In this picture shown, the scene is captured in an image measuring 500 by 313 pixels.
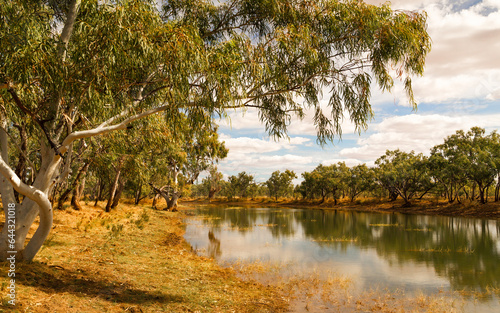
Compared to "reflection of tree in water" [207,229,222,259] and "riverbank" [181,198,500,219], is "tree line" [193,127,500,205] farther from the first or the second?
"reflection of tree in water" [207,229,222,259]

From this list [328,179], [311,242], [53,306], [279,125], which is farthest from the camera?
[328,179]

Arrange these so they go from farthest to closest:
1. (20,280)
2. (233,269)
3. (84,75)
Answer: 1. (233,269)
2. (84,75)
3. (20,280)

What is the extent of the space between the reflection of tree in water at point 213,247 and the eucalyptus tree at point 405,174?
1482 inches

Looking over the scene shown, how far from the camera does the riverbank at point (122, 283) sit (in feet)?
18.4

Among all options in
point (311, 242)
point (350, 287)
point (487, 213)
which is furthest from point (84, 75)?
point (487, 213)

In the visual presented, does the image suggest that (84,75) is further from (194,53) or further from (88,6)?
(194,53)

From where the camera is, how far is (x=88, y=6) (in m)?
6.39

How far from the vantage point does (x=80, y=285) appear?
657 cm

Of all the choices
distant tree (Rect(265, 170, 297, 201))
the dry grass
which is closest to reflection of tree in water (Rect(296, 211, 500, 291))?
the dry grass

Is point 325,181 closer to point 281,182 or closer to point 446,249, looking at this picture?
point 281,182

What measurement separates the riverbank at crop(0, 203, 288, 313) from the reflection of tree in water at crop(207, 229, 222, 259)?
1592 mm

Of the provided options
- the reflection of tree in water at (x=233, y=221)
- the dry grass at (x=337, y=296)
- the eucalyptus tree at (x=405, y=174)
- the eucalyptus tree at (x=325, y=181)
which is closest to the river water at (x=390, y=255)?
the dry grass at (x=337, y=296)

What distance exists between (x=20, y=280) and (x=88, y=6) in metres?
5.36

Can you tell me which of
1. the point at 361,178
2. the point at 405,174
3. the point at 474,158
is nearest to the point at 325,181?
the point at 361,178
